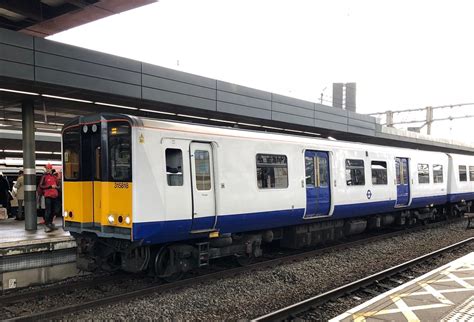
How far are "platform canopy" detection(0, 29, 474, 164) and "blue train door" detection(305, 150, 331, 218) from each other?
384 cm

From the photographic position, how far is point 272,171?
9.82 metres

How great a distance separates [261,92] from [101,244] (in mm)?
8904

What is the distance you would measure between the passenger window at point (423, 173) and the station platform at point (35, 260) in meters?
12.7

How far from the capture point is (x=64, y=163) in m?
8.56

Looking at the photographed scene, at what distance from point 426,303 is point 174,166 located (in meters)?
4.57

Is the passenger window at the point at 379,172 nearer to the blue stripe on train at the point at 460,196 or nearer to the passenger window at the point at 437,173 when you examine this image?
the passenger window at the point at 437,173

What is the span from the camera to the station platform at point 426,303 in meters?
5.58

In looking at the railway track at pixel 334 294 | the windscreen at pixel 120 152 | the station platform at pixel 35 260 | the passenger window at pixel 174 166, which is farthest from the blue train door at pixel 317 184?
the station platform at pixel 35 260

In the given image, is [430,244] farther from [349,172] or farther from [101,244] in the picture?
[101,244]

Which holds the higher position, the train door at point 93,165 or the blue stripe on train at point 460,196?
the train door at point 93,165

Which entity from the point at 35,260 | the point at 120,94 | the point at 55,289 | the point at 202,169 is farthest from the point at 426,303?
the point at 120,94

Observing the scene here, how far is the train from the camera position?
7.29 meters

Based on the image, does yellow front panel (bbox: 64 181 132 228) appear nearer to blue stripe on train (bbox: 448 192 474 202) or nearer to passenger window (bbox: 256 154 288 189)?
passenger window (bbox: 256 154 288 189)

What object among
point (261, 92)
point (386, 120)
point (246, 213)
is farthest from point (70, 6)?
point (386, 120)
